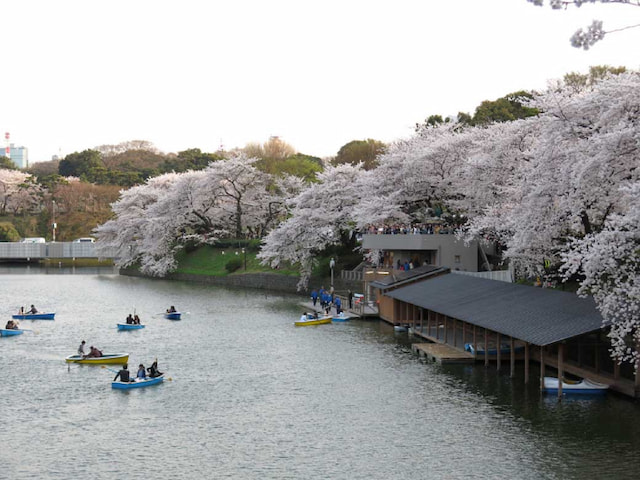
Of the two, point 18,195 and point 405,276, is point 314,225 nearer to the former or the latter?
point 405,276

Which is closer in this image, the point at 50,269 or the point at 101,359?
the point at 101,359

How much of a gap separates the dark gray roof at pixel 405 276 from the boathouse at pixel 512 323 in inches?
6.2

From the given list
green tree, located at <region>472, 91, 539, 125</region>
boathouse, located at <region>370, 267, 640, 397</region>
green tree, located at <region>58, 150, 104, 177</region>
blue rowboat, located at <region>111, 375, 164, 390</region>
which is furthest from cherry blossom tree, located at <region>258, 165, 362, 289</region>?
green tree, located at <region>58, 150, 104, 177</region>

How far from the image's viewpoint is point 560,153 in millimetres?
31984

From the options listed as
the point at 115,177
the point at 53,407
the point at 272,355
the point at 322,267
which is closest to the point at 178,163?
the point at 115,177

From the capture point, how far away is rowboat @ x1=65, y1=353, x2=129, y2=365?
38344 millimetres

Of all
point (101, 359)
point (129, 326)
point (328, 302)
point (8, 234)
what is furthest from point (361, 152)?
point (101, 359)

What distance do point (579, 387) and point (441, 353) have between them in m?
9.58

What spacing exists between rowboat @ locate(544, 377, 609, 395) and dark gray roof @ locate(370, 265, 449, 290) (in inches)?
852

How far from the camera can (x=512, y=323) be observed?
106ft

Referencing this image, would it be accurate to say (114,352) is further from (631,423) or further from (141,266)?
(141,266)

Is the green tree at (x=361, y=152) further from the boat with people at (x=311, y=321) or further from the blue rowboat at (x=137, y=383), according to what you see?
the blue rowboat at (x=137, y=383)

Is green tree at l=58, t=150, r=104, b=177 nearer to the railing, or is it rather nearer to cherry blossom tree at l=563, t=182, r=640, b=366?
the railing

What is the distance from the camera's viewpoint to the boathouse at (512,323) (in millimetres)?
29531
